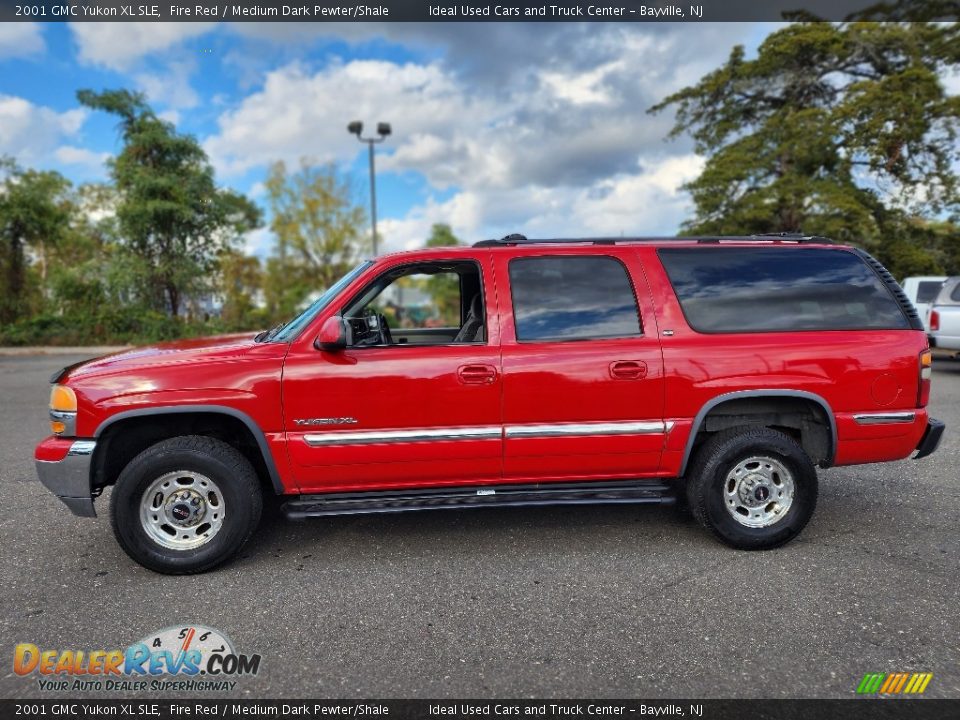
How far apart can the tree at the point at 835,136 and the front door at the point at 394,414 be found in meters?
22.1

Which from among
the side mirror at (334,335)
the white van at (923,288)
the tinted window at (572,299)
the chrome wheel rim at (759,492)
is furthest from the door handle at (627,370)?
the white van at (923,288)

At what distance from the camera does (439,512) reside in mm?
4320

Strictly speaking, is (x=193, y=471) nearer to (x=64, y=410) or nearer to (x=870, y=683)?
(x=64, y=410)

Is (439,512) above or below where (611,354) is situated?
below

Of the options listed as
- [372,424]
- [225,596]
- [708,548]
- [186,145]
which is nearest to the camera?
[225,596]

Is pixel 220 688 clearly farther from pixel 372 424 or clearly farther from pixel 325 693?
pixel 372 424

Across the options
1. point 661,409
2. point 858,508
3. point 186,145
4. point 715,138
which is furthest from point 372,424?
point 715,138

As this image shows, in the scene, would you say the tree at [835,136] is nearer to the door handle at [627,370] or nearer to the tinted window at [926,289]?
the tinted window at [926,289]

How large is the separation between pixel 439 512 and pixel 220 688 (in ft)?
6.72

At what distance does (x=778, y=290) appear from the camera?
3732mm

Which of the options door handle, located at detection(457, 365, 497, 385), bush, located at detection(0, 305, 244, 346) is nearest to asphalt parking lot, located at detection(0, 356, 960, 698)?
door handle, located at detection(457, 365, 497, 385)

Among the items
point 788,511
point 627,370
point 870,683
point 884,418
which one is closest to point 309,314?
point 627,370

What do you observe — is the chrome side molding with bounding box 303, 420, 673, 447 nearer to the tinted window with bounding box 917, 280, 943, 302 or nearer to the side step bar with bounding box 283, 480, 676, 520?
the side step bar with bounding box 283, 480, 676, 520
